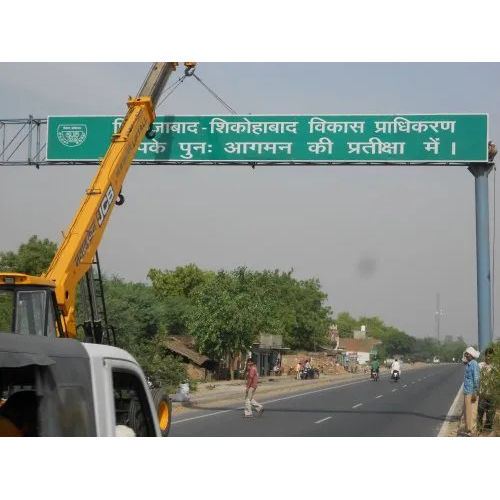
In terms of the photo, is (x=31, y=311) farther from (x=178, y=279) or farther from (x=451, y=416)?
(x=178, y=279)

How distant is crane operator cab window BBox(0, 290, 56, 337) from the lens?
39.0 ft

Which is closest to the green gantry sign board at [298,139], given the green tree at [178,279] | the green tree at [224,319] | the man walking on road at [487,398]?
the man walking on road at [487,398]

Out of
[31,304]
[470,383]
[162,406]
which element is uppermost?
[31,304]

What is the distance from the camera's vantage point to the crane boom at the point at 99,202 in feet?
47.0

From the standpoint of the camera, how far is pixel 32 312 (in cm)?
1217

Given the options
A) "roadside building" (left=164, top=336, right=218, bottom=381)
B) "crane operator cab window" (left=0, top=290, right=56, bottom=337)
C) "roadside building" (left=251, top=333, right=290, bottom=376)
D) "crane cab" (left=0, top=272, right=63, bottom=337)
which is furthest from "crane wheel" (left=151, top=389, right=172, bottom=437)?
"roadside building" (left=251, top=333, right=290, bottom=376)

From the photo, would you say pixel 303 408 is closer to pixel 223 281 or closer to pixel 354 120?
pixel 354 120

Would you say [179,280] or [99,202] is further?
[179,280]

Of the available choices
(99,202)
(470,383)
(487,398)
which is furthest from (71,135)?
(487,398)

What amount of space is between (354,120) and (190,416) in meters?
8.62

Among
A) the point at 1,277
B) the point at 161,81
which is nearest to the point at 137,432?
the point at 1,277

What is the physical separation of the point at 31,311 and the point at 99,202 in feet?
13.5

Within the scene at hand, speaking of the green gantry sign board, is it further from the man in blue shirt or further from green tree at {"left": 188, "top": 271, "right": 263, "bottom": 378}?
green tree at {"left": 188, "top": 271, "right": 263, "bottom": 378}

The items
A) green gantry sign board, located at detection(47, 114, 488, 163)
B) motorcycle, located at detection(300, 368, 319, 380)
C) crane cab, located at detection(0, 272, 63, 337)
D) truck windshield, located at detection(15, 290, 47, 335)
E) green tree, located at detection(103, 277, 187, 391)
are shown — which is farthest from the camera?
motorcycle, located at detection(300, 368, 319, 380)
